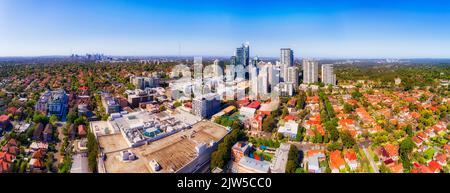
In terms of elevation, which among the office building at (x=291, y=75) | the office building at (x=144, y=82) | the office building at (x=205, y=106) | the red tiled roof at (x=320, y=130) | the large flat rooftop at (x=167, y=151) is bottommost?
the red tiled roof at (x=320, y=130)

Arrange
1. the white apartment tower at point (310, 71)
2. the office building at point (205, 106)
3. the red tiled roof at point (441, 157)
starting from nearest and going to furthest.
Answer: the red tiled roof at point (441, 157)
the office building at point (205, 106)
the white apartment tower at point (310, 71)

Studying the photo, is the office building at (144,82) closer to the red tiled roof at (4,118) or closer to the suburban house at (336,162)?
the red tiled roof at (4,118)

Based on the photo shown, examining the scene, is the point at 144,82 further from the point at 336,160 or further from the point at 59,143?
the point at 336,160

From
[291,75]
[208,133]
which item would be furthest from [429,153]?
[291,75]

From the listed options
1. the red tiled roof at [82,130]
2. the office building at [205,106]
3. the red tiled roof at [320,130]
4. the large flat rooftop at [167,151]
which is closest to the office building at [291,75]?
the office building at [205,106]

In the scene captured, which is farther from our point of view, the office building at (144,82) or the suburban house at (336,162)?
the office building at (144,82)

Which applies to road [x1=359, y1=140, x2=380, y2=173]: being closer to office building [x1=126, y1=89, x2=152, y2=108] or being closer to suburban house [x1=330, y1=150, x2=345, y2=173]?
suburban house [x1=330, y1=150, x2=345, y2=173]
